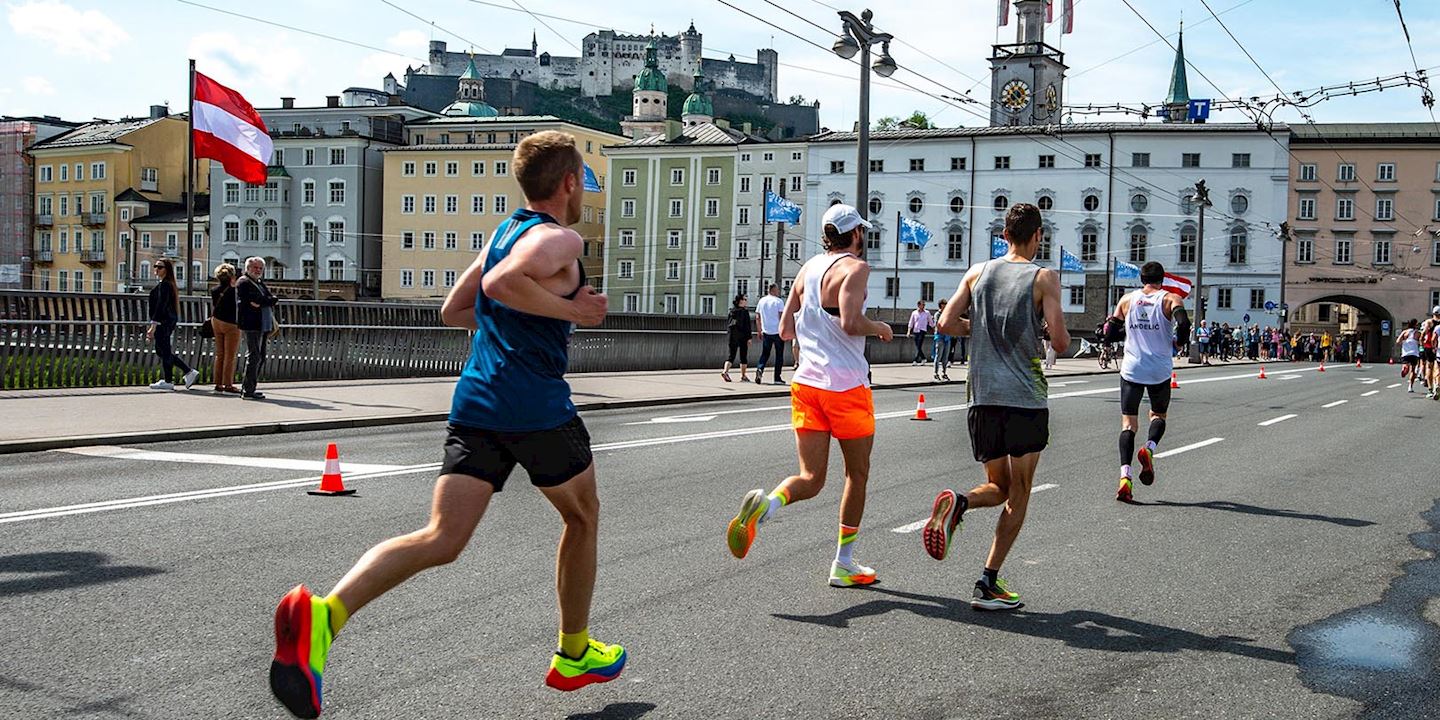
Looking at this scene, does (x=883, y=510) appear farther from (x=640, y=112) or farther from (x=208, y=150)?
(x=640, y=112)

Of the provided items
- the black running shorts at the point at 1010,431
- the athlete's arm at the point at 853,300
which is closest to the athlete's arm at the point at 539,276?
the athlete's arm at the point at 853,300

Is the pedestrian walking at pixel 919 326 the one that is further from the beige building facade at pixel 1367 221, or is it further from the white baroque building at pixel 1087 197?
the beige building facade at pixel 1367 221

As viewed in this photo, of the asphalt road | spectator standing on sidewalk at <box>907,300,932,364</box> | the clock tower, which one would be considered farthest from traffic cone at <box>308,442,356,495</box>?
the clock tower

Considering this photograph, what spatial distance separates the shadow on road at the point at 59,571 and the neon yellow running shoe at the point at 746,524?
266cm

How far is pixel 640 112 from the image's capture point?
141 metres

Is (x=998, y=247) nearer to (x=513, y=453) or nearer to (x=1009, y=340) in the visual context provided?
(x=1009, y=340)

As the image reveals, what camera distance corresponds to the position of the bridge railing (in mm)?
17188

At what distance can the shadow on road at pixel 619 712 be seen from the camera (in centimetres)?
425

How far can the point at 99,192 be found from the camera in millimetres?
101562

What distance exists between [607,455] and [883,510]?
12.0ft

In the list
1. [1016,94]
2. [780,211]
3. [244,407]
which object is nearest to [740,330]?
[244,407]

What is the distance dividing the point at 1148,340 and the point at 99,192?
105m

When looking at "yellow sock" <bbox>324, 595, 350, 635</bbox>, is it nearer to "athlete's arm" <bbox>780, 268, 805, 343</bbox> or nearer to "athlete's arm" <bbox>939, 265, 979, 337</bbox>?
"athlete's arm" <bbox>780, 268, 805, 343</bbox>

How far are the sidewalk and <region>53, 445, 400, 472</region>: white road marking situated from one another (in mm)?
493
